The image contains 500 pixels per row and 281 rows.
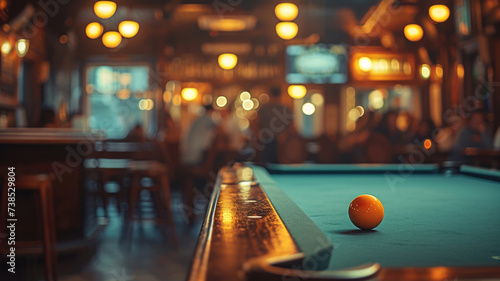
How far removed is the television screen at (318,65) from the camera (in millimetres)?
8258

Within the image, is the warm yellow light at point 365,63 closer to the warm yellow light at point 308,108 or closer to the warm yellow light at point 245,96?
the warm yellow light at point 245,96

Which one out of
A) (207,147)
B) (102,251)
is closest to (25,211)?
(102,251)

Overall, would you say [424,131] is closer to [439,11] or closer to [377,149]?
[377,149]

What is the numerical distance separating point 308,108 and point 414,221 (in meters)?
12.3

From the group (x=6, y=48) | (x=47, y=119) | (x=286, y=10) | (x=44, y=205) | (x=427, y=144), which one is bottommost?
(x=427, y=144)

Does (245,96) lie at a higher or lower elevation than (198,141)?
higher

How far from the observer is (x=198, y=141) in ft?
19.0

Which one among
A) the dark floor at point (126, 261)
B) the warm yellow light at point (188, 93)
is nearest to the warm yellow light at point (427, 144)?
the dark floor at point (126, 261)

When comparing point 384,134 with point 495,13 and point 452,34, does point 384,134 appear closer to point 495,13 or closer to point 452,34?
point 495,13

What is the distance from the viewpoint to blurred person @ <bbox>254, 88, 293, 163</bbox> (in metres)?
6.34

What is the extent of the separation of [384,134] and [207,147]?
2499 millimetres

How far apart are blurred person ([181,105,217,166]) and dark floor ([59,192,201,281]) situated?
823mm

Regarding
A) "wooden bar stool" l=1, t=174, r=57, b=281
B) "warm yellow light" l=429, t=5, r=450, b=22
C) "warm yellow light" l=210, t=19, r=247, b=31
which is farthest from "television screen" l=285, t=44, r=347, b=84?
"wooden bar stool" l=1, t=174, r=57, b=281

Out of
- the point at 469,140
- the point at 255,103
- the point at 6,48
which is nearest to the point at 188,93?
the point at 255,103
